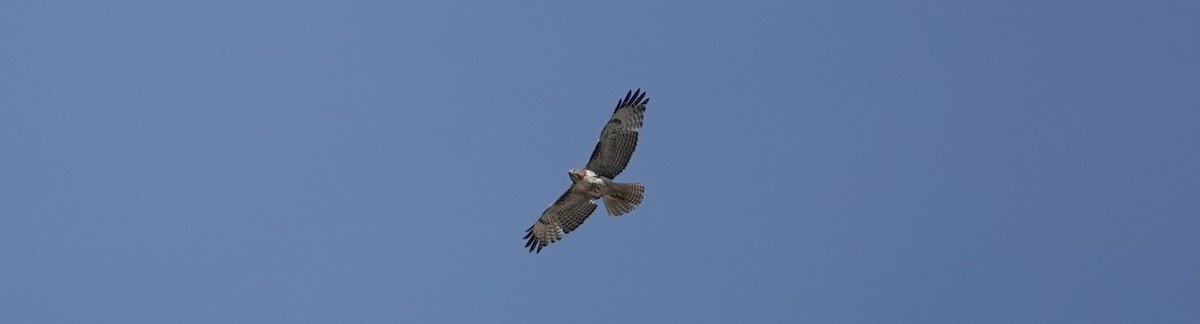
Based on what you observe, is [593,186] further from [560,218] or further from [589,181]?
[560,218]

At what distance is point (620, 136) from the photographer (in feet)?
72.8

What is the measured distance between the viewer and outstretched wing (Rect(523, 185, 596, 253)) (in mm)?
23141

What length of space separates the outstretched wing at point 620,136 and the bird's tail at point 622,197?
0.97ft

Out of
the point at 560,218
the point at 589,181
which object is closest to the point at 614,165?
the point at 589,181

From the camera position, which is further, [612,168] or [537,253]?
[537,253]

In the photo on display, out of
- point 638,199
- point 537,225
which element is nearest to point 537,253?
point 537,225

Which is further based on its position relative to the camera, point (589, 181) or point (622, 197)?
point (622, 197)

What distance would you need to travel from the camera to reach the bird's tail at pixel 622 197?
2242cm

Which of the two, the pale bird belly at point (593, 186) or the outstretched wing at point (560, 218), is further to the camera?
the outstretched wing at point (560, 218)

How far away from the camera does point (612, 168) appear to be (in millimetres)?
22328

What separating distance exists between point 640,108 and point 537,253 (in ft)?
9.74

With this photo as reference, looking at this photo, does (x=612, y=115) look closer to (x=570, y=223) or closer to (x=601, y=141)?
(x=601, y=141)

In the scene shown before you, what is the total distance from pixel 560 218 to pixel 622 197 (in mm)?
1413

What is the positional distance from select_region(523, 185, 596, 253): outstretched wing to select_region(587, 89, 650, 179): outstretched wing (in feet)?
2.44
